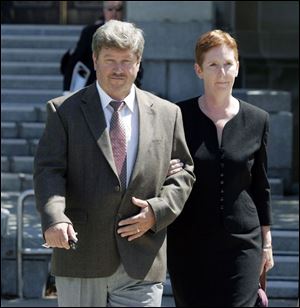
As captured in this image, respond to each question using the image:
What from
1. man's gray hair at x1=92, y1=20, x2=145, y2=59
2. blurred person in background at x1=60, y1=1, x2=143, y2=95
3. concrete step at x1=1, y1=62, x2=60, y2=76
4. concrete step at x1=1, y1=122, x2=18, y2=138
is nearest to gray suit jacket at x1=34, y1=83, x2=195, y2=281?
man's gray hair at x1=92, y1=20, x2=145, y2=59

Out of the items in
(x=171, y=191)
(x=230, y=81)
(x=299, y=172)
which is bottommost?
(x=299, y=172)

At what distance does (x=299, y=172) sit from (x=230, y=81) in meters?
7.63

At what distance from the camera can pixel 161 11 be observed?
1242cm

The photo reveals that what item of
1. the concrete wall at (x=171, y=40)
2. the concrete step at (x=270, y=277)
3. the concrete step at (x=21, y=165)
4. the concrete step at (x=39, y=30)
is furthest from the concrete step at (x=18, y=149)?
the concrete step at (x=39, y=30)

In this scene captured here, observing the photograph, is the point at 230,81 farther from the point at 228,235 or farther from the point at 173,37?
the point at 173,37

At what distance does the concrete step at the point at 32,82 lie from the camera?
541 inches

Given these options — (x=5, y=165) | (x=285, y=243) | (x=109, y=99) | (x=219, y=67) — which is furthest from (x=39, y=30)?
(x=109, y=99)

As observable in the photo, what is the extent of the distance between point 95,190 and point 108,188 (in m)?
0.06

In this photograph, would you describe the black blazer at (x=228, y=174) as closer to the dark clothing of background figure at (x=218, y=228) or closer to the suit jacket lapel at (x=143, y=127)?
the dark clothing of background figure at (x=218, y=228)

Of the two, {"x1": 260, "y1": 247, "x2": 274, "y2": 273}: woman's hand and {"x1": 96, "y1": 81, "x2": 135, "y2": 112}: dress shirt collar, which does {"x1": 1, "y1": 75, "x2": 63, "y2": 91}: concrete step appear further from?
{"x1": 96, "y1": 81, "x2": 135, "y2": 112}: dress shirt collar

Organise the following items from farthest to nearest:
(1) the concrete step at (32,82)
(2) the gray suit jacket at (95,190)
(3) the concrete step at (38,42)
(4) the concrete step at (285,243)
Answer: (3) the concrete step at (38,42) → (1) the concrete step at (32,82) → (4) the concrete step at (285,243) → (2) the gray suit jacket at (95,190)

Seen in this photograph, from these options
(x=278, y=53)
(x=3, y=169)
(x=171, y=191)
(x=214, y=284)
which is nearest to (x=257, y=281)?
(x=214, y=284)

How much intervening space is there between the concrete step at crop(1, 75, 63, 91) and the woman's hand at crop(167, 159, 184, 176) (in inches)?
344

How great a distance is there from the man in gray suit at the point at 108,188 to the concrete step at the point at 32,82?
28.9ft
